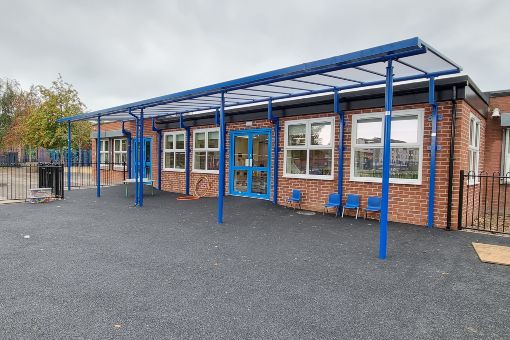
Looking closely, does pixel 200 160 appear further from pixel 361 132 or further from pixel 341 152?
pixel 361 132

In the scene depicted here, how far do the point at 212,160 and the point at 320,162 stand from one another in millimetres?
4616

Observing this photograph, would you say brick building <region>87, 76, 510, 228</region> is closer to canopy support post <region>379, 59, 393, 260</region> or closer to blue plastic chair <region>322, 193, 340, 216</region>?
blue plastic chair <region>322, 193, 340, 216</region>

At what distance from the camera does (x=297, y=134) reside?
937 centimetres

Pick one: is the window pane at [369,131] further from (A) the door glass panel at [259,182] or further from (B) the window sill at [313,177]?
(A) the door glass panel at [259,182]

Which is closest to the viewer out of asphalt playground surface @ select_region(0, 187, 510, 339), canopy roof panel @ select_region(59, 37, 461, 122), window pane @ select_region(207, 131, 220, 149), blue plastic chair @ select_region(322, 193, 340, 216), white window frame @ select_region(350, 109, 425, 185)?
asphalt playground surface @ select_region(0, 187, 510, 339)

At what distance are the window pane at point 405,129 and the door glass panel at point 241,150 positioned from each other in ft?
15.8

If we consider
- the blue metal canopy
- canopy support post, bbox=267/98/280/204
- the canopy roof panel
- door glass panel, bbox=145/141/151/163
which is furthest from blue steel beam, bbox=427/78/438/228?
door glass panel, bbox=145/141/151/163

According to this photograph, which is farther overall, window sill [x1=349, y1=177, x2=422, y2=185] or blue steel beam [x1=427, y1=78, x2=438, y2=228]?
window sill [x1=349, y1=177, x2=422, y2=185]

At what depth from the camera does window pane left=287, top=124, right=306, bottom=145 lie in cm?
923

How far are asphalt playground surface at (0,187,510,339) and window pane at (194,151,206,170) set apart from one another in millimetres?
5430

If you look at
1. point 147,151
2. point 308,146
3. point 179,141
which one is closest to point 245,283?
point 308,146

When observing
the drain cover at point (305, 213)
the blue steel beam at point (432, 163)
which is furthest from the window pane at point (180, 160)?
the blue steel beam at point (432, 163)

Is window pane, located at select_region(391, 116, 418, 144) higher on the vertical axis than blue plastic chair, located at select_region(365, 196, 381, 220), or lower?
higher

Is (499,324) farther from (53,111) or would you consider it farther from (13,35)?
(53,111)
